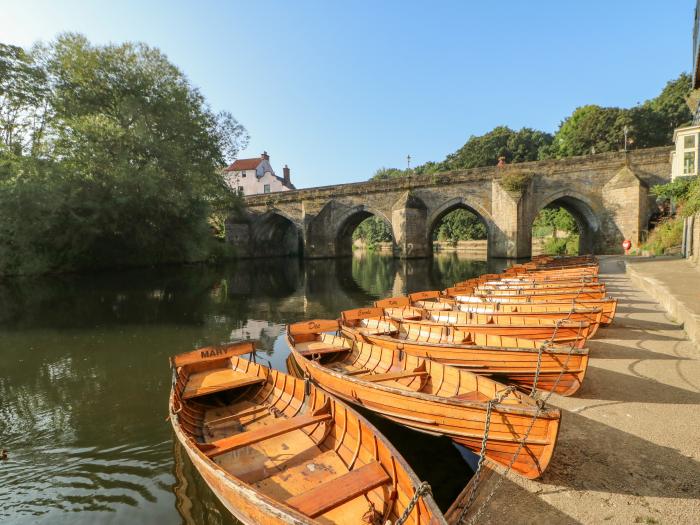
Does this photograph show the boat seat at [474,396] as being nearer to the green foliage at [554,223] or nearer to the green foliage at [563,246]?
the green foliage at [563,246]

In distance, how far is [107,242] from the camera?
82.6 feet

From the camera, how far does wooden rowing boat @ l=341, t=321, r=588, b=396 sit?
4.74 m

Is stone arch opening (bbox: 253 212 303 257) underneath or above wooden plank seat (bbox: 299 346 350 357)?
above

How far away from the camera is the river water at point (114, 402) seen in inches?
147

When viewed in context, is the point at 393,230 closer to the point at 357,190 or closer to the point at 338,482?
the point at 357,190

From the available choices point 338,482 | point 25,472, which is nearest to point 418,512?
point 338,482

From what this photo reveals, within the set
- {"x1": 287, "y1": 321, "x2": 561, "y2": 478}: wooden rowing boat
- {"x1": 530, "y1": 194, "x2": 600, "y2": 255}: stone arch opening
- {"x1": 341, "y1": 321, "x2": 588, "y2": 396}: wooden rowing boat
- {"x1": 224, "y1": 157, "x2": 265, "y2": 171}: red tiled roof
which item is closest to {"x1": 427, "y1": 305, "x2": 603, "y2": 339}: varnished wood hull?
{"x1": 341, "y1": 321, "x2": 588, "y2": 396}: wooden rowing boat

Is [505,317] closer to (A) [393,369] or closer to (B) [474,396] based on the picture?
(A) [393,369]

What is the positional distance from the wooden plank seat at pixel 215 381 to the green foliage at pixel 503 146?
54.3m

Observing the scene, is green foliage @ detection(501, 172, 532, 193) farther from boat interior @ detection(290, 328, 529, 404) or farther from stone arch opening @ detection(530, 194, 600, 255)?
boat interior @ detection(290, 328, 529, 404)

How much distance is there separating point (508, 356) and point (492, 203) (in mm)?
25183

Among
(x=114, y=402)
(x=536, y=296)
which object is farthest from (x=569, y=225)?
(x=114, y=402)

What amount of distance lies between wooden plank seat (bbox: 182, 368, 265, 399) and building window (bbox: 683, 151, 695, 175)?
25.3 m

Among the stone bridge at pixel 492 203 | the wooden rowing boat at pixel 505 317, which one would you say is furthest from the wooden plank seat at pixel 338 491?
the stone bridge at pixel 492 203
